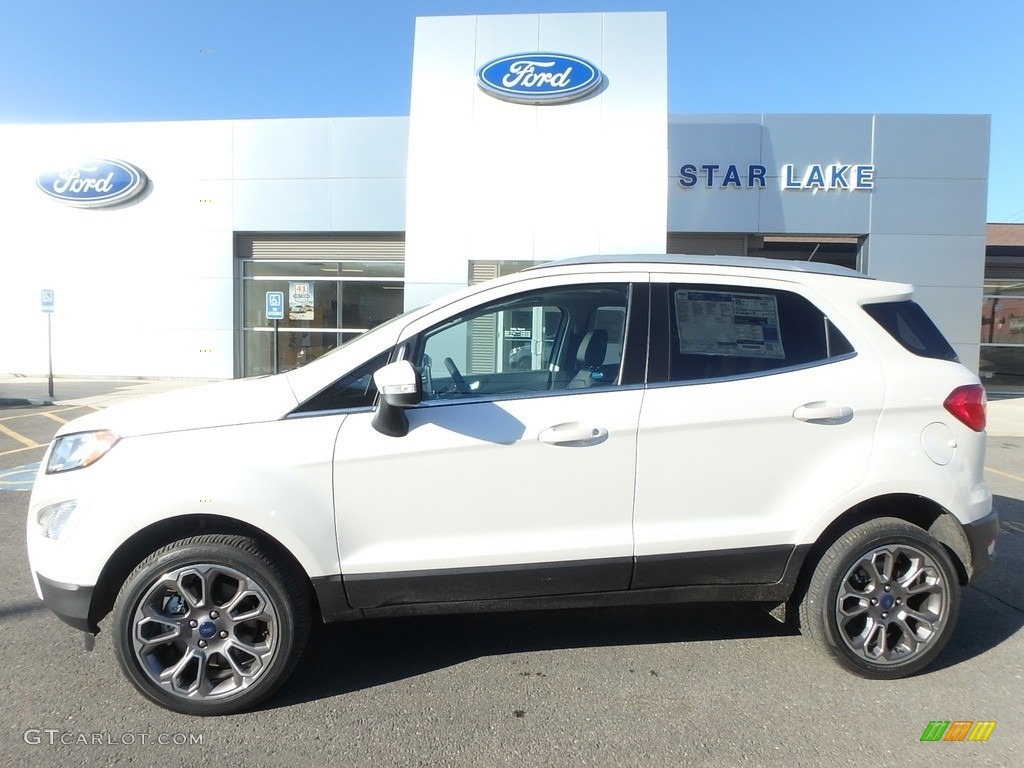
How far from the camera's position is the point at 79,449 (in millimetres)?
2807

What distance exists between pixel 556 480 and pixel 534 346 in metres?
0.75

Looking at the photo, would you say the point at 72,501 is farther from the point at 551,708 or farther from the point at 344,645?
the point at 551,708

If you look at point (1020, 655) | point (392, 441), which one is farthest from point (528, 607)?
point (1020, 655)

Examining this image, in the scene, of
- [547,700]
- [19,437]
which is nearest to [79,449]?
[547,700]

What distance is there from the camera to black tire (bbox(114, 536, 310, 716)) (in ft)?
8.91

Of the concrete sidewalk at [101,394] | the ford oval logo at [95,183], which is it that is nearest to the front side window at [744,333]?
the concrete sidewalk at [101,394]

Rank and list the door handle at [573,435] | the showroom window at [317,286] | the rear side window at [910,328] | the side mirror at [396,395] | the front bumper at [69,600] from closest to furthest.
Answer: the side mirror at [396,395]
the front bumper at [69,600]
the door handle at [573,435]
the rear side window at [910,328]
the showroom window at [317,286]

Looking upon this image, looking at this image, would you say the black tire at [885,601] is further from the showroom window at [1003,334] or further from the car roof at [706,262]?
the showroom window at [1003,334]

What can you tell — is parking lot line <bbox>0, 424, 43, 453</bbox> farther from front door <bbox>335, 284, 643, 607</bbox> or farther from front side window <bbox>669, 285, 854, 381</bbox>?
front side window <bbox>669, 285, 854, 381</bbox>

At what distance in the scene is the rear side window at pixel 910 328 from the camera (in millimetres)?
3178

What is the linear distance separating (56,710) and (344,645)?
1231 millimetres

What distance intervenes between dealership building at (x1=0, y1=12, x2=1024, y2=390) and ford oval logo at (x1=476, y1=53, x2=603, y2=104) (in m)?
0.04

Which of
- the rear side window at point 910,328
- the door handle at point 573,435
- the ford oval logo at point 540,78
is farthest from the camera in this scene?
the ford oval logo at point 540,78

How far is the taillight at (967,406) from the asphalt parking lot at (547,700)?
1.20m
